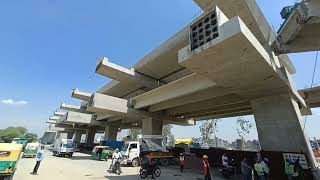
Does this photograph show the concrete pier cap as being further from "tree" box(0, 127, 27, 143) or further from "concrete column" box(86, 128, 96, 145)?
"tree" box(0, 127, 27, 143)

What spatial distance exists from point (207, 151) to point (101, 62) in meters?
15.0

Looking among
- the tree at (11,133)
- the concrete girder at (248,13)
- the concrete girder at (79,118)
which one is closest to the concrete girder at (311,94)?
the concrete girder at (248,13)

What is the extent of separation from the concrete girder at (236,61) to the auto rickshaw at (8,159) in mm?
10466

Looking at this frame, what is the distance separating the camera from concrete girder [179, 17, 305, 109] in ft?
34.8

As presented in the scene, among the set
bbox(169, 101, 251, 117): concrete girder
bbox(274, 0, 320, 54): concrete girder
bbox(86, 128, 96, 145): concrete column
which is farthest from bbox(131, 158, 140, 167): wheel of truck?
bbox(86, 128, 96, 145): concrete column

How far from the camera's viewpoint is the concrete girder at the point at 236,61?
10594 mm

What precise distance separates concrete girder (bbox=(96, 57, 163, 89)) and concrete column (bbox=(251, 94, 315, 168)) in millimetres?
12947

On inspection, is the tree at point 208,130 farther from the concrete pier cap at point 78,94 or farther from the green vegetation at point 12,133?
the green vegetation at point 12,133

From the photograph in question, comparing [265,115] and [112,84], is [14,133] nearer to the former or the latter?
[112,84]

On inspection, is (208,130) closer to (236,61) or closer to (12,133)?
(236,61)

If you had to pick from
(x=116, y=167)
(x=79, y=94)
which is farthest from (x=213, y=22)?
(x=79, y=94)

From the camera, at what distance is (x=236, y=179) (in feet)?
53.6

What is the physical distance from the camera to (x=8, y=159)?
12.0 meters

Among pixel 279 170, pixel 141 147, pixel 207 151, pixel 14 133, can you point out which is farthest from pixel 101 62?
pixel 14 133
